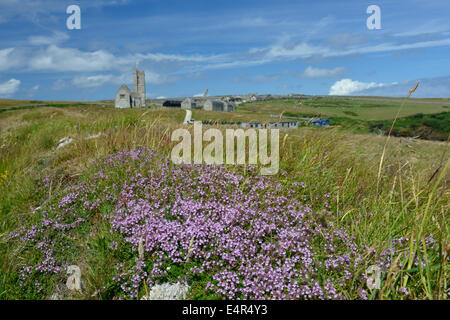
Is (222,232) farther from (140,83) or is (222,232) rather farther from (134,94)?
(140,83)

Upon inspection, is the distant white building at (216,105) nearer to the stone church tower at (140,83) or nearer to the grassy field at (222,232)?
the stone church tower at (140,83)

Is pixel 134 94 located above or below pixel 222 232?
above

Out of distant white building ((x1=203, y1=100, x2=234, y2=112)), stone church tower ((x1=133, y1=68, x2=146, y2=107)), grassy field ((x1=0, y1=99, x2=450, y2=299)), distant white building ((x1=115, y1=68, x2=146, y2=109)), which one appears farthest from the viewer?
distant white building ((x1=203, y1=100, x2=234, y2=112))

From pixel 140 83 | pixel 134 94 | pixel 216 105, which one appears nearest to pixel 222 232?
pixel 134 94

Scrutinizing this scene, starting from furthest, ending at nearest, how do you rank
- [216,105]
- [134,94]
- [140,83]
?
[216,105], [140,83], [134,94]

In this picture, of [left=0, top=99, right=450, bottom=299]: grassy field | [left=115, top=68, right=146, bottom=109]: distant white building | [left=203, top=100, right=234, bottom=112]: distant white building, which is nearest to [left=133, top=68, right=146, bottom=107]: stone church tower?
[left=115, top=68, right=146, bottom=109]: distant white building

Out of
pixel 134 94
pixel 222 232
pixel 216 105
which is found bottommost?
pixel 222 232

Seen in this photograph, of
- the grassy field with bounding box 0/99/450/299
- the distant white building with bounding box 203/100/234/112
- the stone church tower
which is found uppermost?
the stone church tower

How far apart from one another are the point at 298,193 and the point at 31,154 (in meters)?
7.10

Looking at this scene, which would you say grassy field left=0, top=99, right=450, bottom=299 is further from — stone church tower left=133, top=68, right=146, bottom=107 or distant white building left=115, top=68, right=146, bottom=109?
stone church tower left=133, top=68, right=146, bottom=107

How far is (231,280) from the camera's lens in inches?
110

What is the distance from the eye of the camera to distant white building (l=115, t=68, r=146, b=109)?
5972 cm

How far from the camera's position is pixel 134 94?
63750mm

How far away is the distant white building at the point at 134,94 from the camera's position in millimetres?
59719
